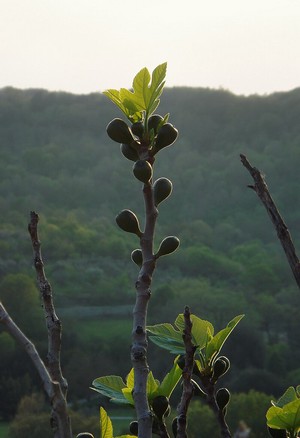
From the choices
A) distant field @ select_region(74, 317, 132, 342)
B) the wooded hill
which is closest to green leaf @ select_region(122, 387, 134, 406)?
the wooded hill

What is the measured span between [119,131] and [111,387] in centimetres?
29

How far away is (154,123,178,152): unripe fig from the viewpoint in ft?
2.73

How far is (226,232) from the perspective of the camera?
2766cm

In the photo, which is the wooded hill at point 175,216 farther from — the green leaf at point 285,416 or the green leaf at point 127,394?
the green leaf at point 285,416

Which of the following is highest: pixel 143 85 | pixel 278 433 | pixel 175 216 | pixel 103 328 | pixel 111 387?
pixel 175 216

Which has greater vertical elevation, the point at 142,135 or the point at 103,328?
the point at 103,328

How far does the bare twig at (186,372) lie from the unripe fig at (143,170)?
4.9 inches

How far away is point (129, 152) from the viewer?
0.83 metres

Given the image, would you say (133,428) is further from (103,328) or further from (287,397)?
(103,328)

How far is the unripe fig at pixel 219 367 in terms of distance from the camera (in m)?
0.91

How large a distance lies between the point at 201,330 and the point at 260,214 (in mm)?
27611

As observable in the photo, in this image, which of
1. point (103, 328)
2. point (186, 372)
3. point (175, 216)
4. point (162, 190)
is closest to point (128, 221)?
point (162, 190)

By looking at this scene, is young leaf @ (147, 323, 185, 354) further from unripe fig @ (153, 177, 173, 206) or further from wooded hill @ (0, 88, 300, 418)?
wooded hill @ (0, 88, 300, 418)

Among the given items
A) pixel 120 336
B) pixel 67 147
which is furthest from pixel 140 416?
pixel 67 147
